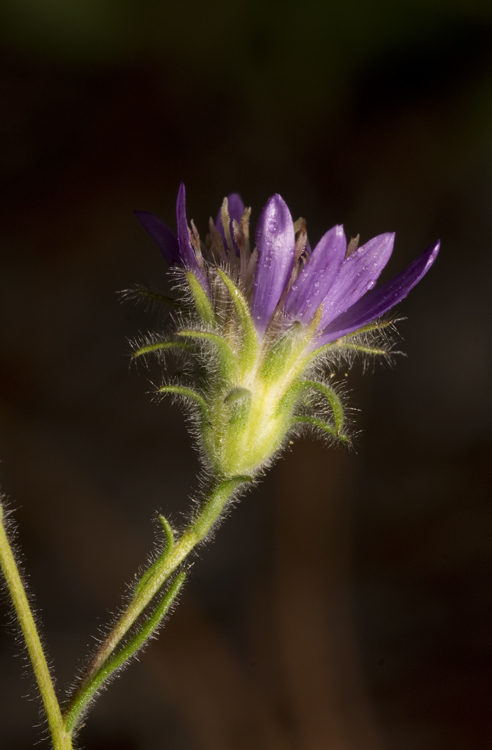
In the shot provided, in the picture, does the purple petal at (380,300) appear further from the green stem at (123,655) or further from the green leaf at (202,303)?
the green stem at (123,655)

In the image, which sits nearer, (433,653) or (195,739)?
(195,739)

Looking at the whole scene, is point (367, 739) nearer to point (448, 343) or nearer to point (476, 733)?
point (476, 733)

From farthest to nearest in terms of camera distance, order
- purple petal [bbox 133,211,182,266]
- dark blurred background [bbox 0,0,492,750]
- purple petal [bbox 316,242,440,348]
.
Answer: dark blurred background [bbox 0,0,492,750]
purple petal [bbox 133,211,182,266]
purple petal [bbox 316,242,440,348]

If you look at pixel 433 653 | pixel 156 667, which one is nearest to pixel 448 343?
pixel 433 653

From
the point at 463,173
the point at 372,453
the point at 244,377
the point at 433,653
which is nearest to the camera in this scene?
the point at 244,377

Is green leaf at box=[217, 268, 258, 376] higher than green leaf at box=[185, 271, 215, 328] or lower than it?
lower

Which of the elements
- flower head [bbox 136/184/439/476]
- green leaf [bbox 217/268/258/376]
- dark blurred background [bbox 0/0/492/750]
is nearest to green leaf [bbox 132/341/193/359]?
flower head [bbox 136/184/439/476]

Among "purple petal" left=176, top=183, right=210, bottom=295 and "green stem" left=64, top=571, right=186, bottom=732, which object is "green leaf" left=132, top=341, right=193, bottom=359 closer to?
"purple petal" left=176, top=183, right=210, bottom=295

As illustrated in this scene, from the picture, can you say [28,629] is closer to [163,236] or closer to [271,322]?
[271,322]

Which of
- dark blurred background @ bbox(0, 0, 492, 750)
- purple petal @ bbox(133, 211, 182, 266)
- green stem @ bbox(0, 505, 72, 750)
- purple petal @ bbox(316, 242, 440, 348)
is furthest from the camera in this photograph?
dark blurred background @ bbox(0, 0, 492, 750)
